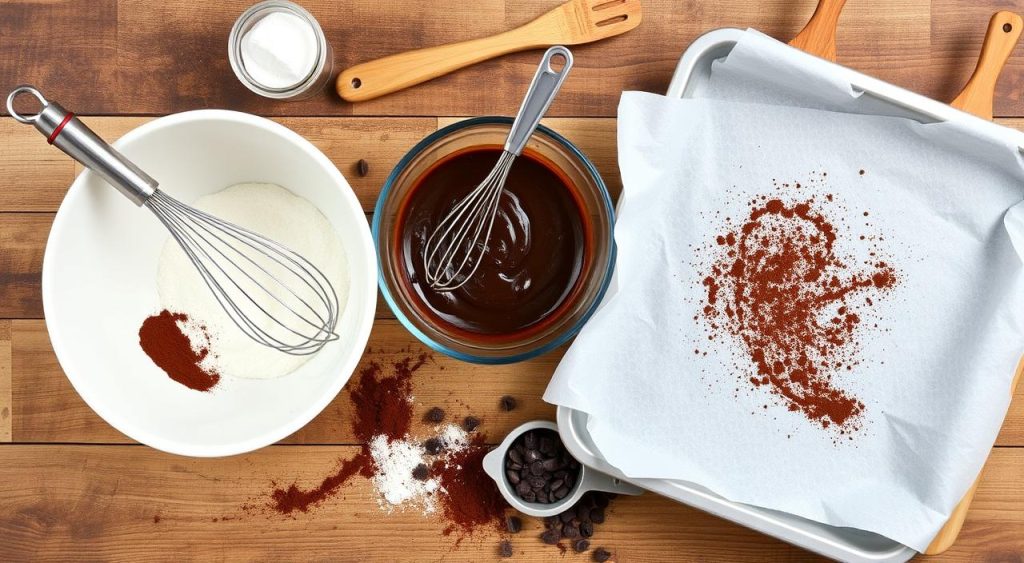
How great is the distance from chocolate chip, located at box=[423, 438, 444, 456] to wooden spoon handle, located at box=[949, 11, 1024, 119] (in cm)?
70

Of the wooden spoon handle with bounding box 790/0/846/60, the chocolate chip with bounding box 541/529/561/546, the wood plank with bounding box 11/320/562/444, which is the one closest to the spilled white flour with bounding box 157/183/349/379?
the wood plank with bounding box 11/320/562/444

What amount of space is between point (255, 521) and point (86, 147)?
1.58 feet

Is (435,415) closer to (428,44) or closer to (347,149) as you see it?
(347,149)

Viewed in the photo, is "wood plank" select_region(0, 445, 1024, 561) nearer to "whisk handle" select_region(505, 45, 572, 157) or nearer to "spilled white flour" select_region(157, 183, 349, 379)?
"spilled white flour" select_region(157, 183, 349, 379)

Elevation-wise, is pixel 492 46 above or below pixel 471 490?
above

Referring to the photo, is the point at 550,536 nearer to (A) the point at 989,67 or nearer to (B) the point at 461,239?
(B) the point at 461,239

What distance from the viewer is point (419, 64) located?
829mm

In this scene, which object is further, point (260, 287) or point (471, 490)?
point (471, 490)

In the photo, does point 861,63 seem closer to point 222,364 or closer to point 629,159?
point 629,159

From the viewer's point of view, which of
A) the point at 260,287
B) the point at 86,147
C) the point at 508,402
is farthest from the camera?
the point at 508,402

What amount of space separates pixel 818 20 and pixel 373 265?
1.81 feet

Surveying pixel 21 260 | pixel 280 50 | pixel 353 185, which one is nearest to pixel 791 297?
pixel 353 185

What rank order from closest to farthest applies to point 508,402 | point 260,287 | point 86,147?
point 86,147, point 260,287, point 508,402

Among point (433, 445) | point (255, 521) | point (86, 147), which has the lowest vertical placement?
point (255, 521)
